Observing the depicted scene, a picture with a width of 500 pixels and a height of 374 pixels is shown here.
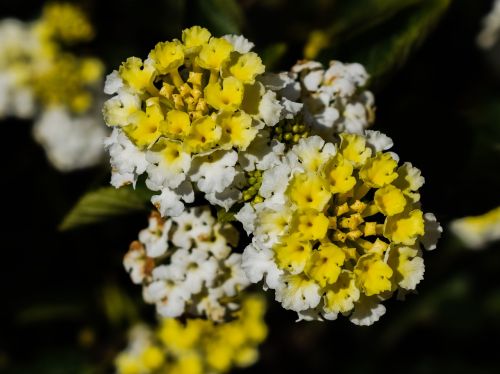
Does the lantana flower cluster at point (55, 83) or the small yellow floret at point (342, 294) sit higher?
the lantana flower cluster at point (55, 83)

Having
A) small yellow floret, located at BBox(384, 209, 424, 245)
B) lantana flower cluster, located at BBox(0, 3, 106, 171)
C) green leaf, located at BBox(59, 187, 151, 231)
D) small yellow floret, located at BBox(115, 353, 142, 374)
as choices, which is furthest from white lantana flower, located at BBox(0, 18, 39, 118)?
small yellow floret, located at BBox(384, 209, 424, 245)

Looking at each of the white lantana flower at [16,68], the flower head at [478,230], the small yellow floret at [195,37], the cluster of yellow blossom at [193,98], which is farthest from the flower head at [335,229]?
the white lantana flower at [16,68]

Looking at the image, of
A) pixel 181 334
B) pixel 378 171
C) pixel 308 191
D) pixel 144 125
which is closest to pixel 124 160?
pixel 144 125

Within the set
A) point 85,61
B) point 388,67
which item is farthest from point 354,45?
point 85,61

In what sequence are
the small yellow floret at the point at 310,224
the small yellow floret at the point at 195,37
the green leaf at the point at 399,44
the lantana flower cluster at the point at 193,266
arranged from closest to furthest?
the small yellow floret at the point at 310,224
the small yellow floret at the point at 195,37
the lantana flower cluster at the point at 193,266
the green leaf at the point at 399,44

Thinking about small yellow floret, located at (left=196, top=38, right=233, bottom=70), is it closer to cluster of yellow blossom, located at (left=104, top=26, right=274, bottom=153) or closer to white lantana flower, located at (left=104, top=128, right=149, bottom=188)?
cluster of yellow blossom, located at (left=104, top=26, right=274, bottom=153)

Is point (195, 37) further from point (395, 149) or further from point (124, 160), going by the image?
point (395, 149)

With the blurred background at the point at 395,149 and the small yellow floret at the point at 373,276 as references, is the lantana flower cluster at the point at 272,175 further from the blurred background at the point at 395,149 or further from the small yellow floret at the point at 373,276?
the blurred background at the point at 395,149
